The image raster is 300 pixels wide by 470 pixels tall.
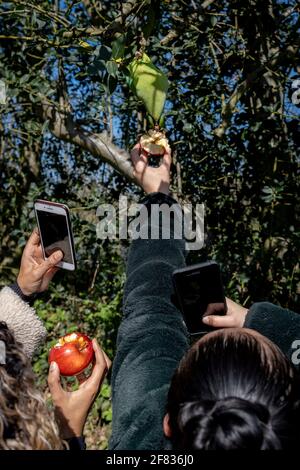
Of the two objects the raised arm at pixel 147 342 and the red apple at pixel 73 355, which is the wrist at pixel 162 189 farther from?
the red apple at pixel 73 355

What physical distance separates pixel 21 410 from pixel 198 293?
0.50 metres

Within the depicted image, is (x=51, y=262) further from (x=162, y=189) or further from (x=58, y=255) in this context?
(x=162, y=189)

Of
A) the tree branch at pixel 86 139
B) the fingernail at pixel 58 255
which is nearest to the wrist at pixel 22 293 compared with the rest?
the fingernail at pixel 58 255

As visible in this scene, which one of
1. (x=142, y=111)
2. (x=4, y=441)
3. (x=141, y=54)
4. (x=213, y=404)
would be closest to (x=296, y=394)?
(x=213, y=404)

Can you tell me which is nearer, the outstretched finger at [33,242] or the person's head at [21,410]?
the person's head at [21,410]

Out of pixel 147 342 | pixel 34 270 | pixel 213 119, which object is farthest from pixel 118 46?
pixel 213 119

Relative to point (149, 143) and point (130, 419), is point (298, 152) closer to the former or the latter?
point (149, 143)

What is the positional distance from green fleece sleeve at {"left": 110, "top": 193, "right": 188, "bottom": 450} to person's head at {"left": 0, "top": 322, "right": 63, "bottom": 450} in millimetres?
176

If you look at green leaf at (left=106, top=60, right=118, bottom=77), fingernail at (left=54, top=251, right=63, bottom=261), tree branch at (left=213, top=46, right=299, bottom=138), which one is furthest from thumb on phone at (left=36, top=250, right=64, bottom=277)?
tree branch at (left=213, top=46, right=299, bottom=138)

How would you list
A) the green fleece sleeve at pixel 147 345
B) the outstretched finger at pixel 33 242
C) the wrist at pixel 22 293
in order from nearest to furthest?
the green fleece sleeve at pixel 147 345
the wrist at pixel 22 293
the outstretched finger at pixel 33 242

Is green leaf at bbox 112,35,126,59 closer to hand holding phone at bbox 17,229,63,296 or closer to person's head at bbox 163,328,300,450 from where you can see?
hand holding phone at bbox 17,229,63,296

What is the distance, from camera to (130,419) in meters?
0.96

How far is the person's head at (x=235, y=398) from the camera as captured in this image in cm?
72

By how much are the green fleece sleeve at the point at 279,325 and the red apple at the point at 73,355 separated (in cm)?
41
